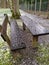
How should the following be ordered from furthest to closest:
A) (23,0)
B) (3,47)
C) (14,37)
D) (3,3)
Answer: (3,3)
(23,0)
(3,47)
(14,37)

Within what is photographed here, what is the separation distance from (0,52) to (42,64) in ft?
3.50

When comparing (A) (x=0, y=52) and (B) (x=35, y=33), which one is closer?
(B) (x=35, y=33)

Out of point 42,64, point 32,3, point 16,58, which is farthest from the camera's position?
point 32,3

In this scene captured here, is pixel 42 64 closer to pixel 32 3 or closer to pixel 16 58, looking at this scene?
pixel 16 58

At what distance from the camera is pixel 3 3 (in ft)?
49.4

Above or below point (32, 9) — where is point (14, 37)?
above

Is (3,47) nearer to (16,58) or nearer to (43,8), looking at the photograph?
(16,58)

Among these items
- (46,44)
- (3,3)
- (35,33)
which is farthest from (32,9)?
(35,33)

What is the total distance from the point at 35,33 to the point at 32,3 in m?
7.72

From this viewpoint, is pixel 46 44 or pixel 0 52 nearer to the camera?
pixel 0 52

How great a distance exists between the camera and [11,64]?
2.64 meters

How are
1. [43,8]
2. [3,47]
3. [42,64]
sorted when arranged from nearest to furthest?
[42,64] < [3,47] < [43,8]

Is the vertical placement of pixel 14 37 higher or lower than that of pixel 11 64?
higher

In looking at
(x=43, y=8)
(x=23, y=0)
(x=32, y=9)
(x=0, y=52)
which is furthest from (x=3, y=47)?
(x=23, y=0)
